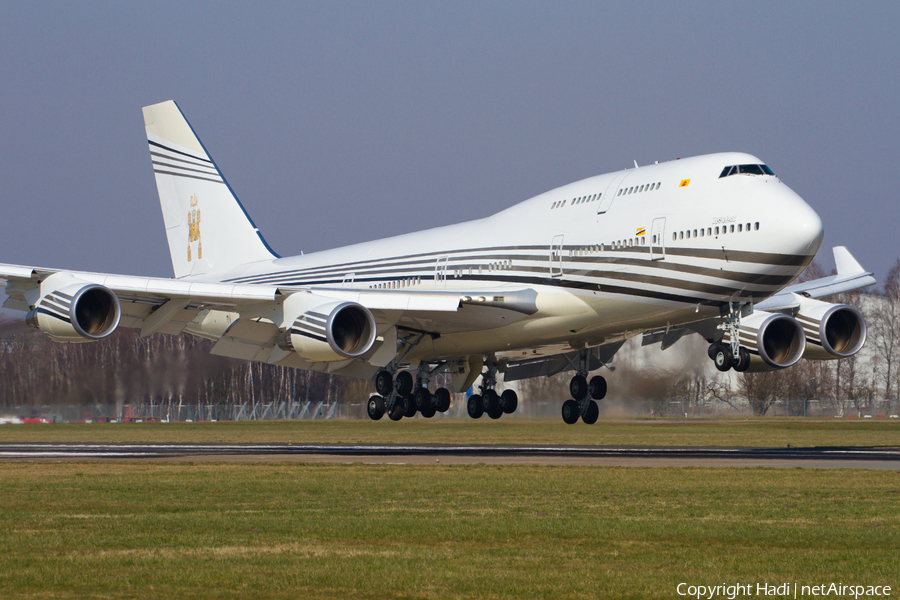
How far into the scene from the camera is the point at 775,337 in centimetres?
3144

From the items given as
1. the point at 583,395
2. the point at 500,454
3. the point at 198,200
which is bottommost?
the point at 500,454

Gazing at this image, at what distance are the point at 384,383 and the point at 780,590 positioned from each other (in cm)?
2618

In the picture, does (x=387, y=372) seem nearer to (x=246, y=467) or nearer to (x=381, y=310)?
(x=381, y=310)

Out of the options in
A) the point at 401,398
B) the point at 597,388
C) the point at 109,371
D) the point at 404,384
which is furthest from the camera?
the point at 109,371

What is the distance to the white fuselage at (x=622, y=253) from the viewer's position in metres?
25.9

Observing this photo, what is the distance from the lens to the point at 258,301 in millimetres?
31203

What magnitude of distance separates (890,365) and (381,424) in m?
43.7

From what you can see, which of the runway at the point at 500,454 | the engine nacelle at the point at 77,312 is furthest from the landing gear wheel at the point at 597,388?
the engine nacelle at the point at 77,312

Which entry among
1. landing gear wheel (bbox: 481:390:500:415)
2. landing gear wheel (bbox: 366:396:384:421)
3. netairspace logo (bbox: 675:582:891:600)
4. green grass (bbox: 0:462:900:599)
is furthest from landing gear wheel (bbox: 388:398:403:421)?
netairspace logo (bbox: 675:582:891:600)

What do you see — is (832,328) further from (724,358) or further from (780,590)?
(780,590)

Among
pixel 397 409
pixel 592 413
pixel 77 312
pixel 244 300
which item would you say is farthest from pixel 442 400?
pixel 77 312

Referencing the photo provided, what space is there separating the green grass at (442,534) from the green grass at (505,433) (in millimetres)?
16914

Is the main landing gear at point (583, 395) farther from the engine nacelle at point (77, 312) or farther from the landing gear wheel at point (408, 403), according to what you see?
the engine nacelle at point (77, 312)

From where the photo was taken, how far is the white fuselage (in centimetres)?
2588
